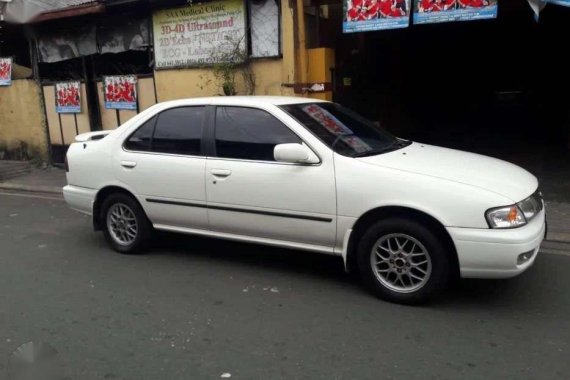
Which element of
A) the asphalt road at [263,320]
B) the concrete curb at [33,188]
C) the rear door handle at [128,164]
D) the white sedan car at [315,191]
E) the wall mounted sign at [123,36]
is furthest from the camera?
the wall mounted sign at [123,36]

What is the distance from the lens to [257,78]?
915cm

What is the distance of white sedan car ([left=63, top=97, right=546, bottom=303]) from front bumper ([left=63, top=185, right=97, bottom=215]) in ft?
0.06

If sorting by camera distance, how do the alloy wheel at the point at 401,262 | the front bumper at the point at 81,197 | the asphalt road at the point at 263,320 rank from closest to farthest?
the asphalt road at the point at 263,320 → the alloy wheel at the point at 401,262 → the front bumper at the point at 81,197

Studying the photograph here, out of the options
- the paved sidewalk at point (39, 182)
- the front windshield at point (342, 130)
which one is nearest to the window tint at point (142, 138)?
the front windshield at point (342, 130)

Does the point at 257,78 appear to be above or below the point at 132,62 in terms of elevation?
below

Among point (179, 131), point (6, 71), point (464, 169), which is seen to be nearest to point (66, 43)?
point (6, 71)

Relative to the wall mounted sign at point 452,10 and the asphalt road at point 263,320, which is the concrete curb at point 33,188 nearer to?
the asphalt road at point 263,320

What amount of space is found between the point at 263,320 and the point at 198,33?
6766mm

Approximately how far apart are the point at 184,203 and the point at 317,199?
1.39 m

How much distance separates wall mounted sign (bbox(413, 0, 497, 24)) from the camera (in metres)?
6.94

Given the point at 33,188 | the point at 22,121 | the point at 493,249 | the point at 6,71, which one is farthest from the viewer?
the point at 22,121

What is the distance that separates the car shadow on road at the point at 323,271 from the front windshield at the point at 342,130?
Result: 1.14 m

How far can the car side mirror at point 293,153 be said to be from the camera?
4312 millimetres

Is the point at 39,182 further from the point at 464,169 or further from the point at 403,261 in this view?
the point at 464,169
